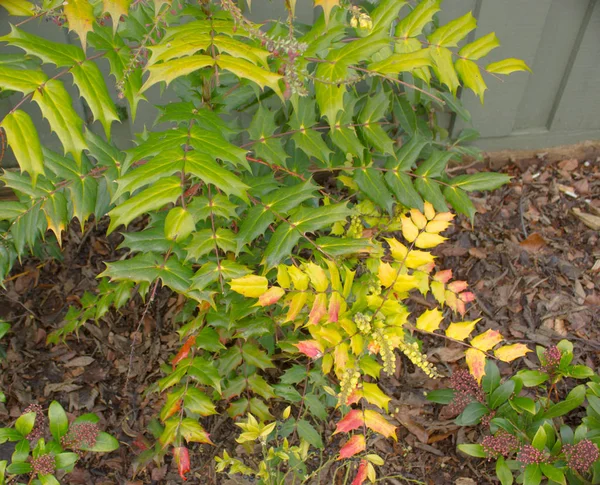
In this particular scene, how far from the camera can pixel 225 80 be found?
6.07 ft

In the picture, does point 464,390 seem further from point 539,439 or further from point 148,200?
point 148,200

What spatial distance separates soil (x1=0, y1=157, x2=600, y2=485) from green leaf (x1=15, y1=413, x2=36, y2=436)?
1.41 feet

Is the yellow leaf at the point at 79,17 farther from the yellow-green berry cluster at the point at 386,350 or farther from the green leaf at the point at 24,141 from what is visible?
the yellow-green berry cluster at the point at 386,350

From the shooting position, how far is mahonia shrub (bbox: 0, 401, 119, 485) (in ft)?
5.14

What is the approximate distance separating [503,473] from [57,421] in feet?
4.50

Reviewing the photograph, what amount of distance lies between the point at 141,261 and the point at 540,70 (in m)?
2.27

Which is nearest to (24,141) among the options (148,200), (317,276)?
(148,200)

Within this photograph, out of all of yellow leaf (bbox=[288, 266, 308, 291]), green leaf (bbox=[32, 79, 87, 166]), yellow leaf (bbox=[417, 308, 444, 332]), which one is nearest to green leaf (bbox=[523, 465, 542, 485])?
yellow leaf (bbox=[417, 308, 444, 332])

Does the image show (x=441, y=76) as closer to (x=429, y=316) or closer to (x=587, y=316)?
(x=429, y=316)

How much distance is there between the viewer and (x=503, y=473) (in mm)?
1710

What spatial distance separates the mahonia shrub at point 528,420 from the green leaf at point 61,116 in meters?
1.32

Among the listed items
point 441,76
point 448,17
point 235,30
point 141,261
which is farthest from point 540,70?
point 141,261

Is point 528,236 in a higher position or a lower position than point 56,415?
higher

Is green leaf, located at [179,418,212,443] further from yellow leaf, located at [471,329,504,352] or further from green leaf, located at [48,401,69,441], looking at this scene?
yellow leaf, located at [471,329,504,352]
